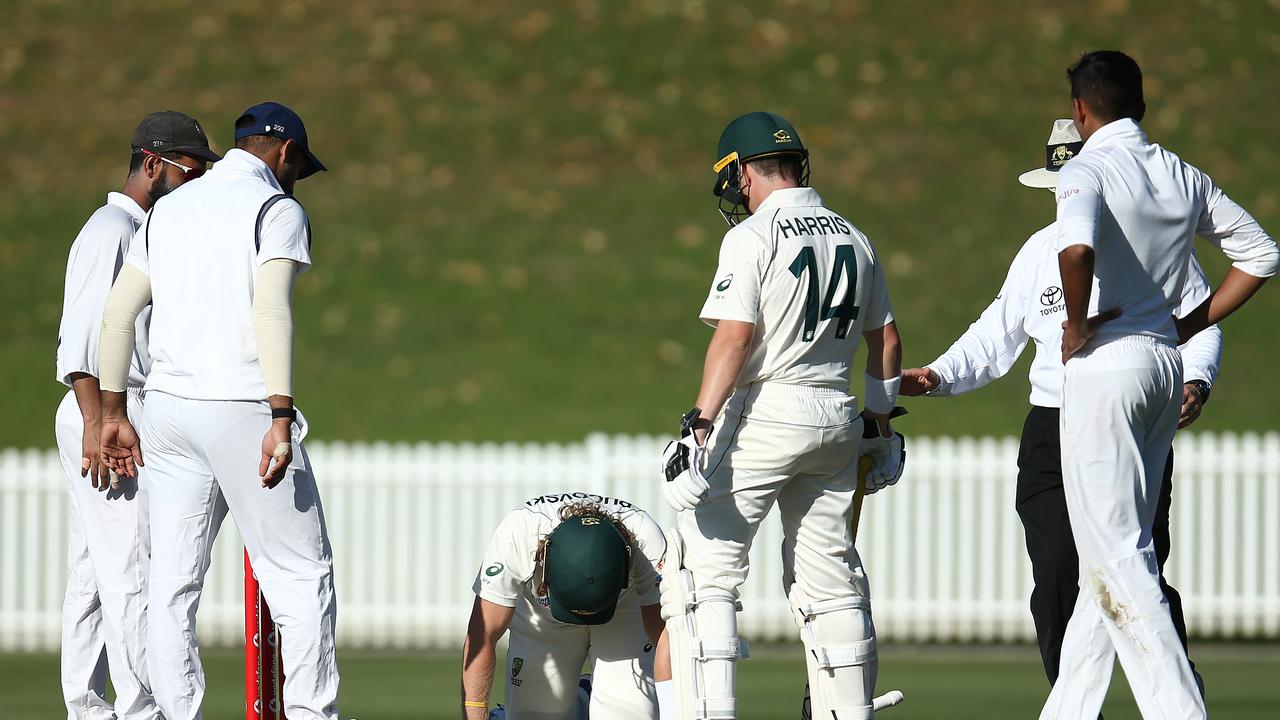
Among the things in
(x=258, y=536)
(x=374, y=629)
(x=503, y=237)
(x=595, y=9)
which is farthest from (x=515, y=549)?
(x=595, y=9)

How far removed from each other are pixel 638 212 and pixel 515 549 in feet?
57.1

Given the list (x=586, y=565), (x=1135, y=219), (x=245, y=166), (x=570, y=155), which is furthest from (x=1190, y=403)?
(x=570, y=155)

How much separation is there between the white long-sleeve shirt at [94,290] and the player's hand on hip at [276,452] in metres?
0.99

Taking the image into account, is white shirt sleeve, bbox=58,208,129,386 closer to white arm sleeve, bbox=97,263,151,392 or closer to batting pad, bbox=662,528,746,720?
white arm sleeve, bbox=97,263,151,392

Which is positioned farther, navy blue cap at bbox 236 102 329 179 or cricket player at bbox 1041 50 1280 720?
navy blue cap at bbox 236 102 329 179

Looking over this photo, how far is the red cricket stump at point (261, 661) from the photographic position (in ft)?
17.9

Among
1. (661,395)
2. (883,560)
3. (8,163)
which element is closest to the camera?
(883,560)

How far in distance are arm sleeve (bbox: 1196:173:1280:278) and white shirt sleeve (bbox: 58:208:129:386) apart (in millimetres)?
3833

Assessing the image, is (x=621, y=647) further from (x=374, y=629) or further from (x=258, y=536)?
(x=374, y=629)

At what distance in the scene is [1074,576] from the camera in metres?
5.84

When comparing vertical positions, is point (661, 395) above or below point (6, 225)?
below

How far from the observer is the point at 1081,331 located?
4832 mm

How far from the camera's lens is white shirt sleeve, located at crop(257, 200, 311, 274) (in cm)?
525

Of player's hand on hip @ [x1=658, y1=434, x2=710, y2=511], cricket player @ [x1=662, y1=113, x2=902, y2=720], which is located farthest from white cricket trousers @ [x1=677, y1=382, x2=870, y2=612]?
player's hand on hip @ [x1=658, y1=434, x2=710, y2=511]
